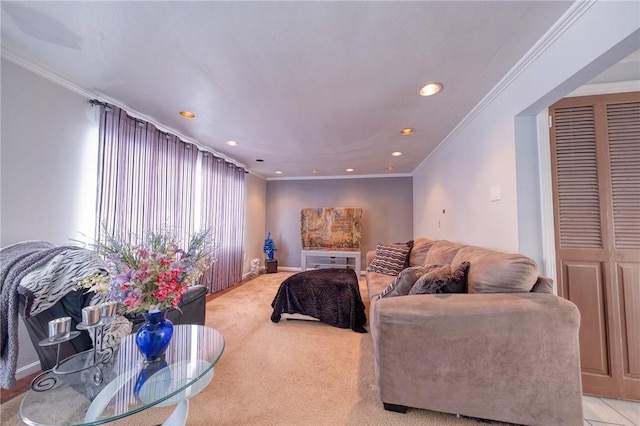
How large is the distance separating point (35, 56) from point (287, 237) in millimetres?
4616

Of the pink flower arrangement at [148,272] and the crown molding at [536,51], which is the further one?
the crown molding at [536,51]

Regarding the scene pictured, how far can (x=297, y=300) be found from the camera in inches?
108

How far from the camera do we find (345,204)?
5492 millimetres

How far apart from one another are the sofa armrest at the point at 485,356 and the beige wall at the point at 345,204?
3964mm

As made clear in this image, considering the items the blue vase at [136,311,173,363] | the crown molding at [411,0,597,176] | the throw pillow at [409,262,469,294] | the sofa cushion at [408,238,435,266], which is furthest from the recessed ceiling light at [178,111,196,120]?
the sofa cushion at [408,238,435,266]

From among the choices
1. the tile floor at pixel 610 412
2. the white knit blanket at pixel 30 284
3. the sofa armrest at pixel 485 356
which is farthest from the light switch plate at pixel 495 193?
the white knit blanket at pixel 30 284

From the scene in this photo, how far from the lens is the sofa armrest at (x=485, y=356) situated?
4.20 ft

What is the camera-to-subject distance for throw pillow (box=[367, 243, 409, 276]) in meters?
3.20

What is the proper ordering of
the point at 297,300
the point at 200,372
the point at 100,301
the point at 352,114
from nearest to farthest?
the point at 200,372, the point at 100,301, the point at 352,114, the point at 297,300

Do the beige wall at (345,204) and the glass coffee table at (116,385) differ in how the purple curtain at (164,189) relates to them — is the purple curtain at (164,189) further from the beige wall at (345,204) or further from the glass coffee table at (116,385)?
the beige wall at (345,204)

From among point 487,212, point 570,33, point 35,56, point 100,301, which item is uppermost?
point 35,56

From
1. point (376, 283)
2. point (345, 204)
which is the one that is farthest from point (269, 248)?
Result: point (376, 283)

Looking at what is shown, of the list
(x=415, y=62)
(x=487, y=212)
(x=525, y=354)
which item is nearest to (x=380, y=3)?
(x=415, y=62)

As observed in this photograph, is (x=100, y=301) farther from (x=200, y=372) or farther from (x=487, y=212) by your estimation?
(x=487, y=212)
